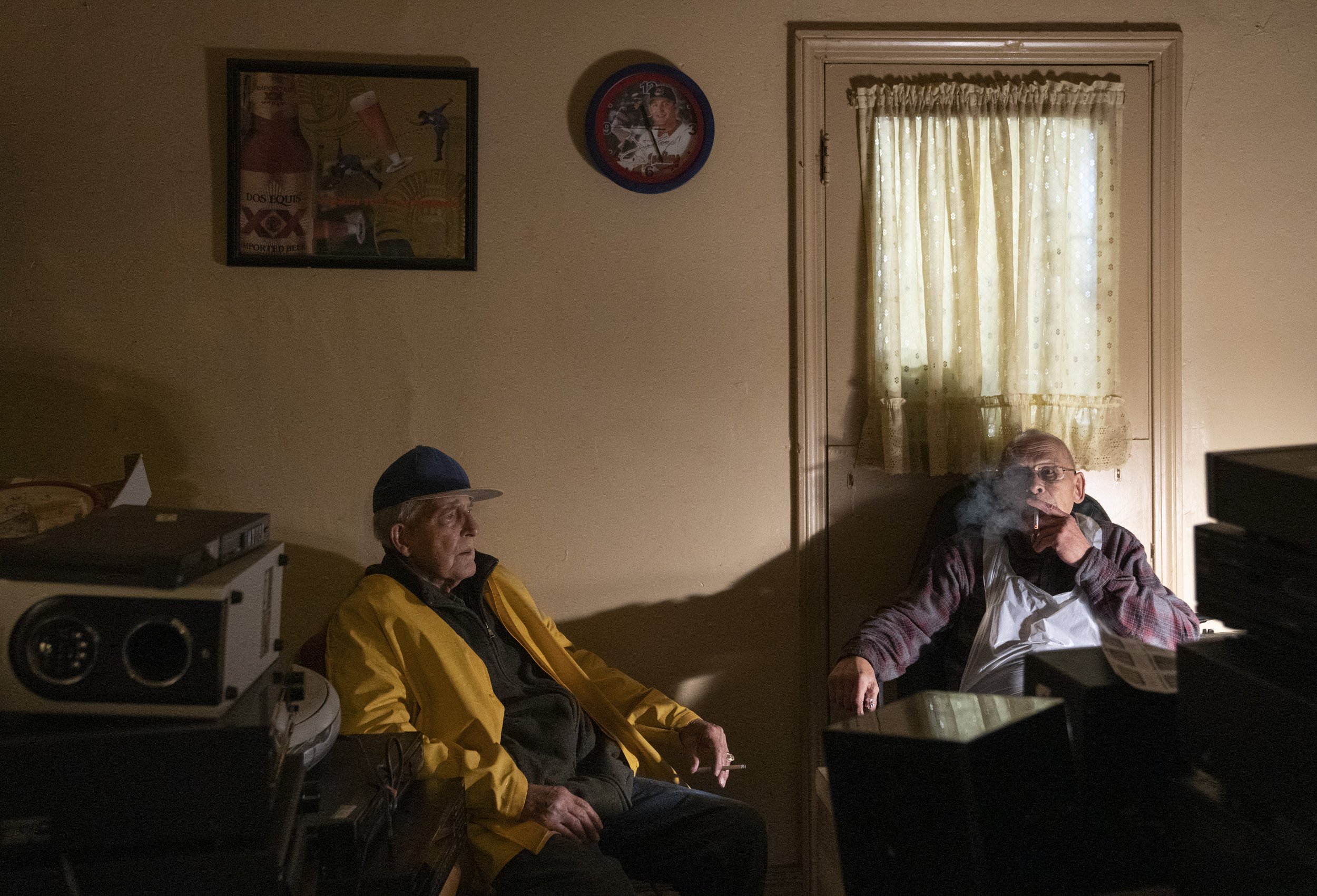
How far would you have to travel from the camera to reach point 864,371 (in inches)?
94.5

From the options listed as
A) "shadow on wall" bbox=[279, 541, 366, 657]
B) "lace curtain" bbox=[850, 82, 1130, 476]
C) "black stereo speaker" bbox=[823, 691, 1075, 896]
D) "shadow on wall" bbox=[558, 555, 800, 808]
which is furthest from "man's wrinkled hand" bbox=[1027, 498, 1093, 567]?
"shadow on wall" bbox=[279, 541, 366, 657]

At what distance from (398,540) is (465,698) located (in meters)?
0.39

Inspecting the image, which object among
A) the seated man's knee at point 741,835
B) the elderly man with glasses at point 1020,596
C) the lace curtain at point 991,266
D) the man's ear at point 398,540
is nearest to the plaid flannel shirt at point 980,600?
the elderly man with glasses at point 1020,596

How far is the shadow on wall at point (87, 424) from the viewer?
2246 mm

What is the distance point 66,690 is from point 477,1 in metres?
1.88

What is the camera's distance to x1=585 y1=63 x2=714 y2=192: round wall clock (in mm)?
Answer: 2305

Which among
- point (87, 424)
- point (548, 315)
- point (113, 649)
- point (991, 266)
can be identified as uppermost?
point (991, 266)

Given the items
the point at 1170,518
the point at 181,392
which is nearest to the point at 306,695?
the point at 181,392

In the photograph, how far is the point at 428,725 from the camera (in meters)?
1.84

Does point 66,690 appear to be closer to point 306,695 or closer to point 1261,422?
point 306,695

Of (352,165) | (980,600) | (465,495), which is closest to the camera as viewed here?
(465,495)

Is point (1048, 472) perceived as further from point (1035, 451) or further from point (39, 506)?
point (39, 506)

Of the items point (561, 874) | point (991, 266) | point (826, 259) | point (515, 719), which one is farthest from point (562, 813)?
point (991, 266)

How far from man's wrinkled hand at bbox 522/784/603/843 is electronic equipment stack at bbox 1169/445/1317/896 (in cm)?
102
